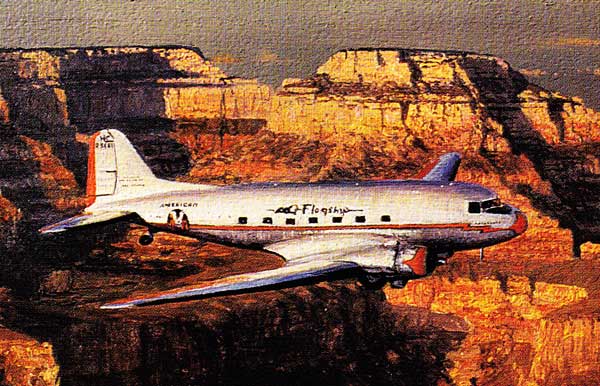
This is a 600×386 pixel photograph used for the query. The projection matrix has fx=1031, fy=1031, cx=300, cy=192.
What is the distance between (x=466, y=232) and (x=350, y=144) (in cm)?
177

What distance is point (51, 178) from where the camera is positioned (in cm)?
1070

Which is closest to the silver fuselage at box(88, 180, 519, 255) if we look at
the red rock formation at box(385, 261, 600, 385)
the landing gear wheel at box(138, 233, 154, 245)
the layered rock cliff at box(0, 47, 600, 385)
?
the landing gear wheel at box(138, 233, 154, 245)

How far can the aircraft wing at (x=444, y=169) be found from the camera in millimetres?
10453

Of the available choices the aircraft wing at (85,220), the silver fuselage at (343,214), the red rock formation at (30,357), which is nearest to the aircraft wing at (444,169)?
the silver fuselage at (343,214)

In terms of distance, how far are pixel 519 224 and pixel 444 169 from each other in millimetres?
1138

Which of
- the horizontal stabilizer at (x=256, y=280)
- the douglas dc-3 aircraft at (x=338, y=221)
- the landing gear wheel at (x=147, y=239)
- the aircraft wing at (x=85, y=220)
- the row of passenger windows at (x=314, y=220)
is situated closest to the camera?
the horizontal stabilizer at (x=256, y=280)

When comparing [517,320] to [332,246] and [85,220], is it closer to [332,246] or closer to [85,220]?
[332,246]

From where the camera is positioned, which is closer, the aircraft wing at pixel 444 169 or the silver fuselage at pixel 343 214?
the silver fuselage at pixel 343 214

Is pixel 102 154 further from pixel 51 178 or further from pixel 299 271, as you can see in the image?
pixel 299 271

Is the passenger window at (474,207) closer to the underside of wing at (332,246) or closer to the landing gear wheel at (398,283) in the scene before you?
the underside of wing at (332,246)

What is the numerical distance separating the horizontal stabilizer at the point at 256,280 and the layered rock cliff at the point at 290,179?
967 millimetres

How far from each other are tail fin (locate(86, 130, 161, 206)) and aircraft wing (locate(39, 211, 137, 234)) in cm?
24

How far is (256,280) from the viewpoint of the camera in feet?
29.9

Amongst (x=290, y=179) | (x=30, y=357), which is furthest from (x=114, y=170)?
(x=30, y=357)
